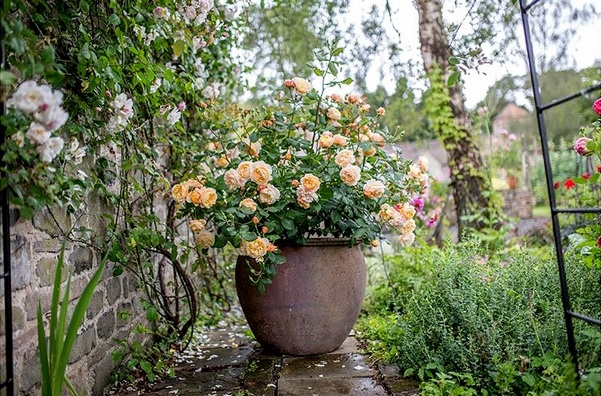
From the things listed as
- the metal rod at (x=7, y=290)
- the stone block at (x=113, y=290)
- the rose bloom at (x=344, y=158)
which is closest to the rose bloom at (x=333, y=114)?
the rose bloom at (x=344, y=158)

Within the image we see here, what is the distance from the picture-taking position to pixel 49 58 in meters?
1.40

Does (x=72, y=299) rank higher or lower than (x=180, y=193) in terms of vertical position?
lower

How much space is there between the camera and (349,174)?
7.81ft

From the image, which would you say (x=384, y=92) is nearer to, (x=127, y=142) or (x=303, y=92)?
(x=303, y=92)

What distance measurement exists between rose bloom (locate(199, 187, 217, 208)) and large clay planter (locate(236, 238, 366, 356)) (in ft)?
1.39

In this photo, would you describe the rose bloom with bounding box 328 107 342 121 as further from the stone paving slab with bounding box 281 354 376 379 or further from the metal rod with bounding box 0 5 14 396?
the metal rod with bounding box 0 5 14 396

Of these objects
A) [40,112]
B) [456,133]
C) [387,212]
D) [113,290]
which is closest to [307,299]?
[387,212]

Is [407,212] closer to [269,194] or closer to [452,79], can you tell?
[269,194]

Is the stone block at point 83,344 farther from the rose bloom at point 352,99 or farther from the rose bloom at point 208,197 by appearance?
Result: the rose bloom at point 352,99

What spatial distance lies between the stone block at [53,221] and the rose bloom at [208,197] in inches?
21.4

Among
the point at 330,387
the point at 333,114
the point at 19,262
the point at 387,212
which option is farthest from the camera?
the point at 333,114

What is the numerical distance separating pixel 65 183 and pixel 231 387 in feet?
3.65

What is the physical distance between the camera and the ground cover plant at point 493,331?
185cm

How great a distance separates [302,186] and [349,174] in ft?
0.70
